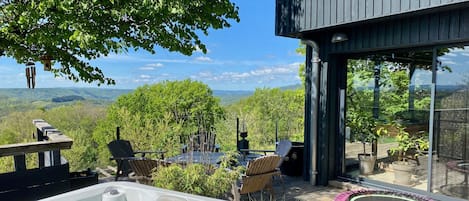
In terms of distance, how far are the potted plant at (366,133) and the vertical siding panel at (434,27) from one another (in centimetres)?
145

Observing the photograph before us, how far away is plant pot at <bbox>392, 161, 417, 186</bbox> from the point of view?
4555 millimetres

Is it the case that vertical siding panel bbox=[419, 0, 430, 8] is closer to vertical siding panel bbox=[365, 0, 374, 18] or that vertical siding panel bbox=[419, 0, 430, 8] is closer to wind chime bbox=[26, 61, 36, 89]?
vertical siding panel bbox=[365, 0, 374, 18]

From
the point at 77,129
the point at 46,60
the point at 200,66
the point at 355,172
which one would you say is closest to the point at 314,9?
the point at 355,172

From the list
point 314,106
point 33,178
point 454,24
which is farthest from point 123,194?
point 454,24

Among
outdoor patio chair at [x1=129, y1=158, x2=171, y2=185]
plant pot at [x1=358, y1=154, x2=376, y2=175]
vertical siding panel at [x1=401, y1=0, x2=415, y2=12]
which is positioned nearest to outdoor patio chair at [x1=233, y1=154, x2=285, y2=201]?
outdoor patio chair at [x1=129, y1=158, x2=171, y2=185]

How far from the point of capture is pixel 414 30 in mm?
4176

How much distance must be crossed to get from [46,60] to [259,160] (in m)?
3.44

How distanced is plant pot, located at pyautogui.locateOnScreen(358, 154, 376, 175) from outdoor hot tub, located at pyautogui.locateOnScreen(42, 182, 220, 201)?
3.05m

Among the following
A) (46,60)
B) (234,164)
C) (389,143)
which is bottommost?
(234,164)

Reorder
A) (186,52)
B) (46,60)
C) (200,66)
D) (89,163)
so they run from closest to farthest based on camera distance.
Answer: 1. (46,60)
2. (186,52)
3. (89,163)
4. (200,66)

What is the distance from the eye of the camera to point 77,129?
8594mm

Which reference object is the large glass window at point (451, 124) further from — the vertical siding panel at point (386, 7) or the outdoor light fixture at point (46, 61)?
the outdoor light fixture at point (46, 61)

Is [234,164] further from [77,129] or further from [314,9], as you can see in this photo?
[77,129]

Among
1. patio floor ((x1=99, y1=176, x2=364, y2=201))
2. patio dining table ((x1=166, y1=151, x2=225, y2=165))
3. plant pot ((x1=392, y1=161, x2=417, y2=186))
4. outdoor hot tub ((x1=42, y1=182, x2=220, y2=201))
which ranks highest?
patio dining table ((x1=166, y1=151, x2=225, y2=165))
